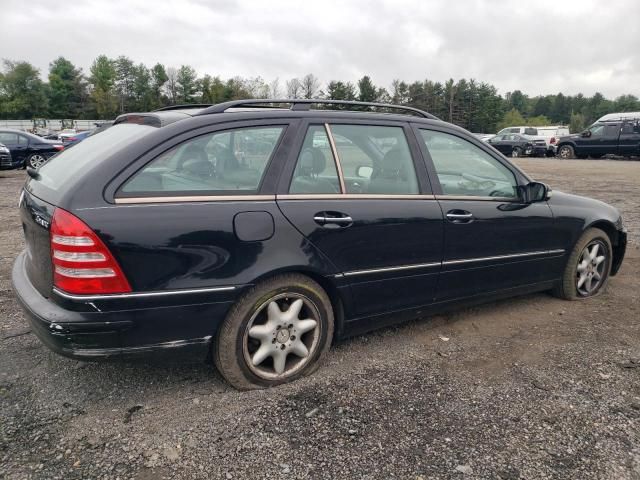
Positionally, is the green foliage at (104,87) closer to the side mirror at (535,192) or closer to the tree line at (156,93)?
the tree line at (156,93)

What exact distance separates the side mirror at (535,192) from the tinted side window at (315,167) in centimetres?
168

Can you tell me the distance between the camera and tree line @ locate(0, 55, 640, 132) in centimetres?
7656

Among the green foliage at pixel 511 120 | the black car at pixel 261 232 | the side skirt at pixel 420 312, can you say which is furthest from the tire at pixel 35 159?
the green foliage at pixel 511 120

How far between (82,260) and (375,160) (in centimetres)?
187

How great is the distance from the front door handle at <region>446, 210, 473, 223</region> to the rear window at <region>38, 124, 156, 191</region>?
6.44 ft

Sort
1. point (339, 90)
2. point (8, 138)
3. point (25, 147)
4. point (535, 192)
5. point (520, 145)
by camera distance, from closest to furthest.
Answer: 1. point (535, 192)
2. point (8, 138)
3. point (25, 147)
4. point (520, 145)
5. point (339, 90)

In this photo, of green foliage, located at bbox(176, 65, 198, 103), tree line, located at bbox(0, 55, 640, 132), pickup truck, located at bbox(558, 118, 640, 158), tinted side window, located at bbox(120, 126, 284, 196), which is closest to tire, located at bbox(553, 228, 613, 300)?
tinted side window, located at bbox(120, 126, 284, 196)

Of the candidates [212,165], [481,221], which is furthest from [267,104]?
[481,221]

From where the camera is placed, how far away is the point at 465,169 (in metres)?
3.73

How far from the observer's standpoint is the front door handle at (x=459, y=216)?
338 cm

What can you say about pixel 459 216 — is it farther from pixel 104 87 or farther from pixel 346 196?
pixel 104 87

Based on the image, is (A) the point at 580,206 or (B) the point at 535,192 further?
(A) the point at 580,206

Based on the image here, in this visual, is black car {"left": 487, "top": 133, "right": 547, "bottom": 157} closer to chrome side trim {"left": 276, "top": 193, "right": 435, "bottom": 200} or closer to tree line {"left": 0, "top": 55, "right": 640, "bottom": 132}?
chrome side trim {"left": 276, "top": 193, "right": 435, "bottom": 200}

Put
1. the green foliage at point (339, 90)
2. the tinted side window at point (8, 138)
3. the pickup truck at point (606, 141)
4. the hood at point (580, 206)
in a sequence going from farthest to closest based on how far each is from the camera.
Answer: the green foliage at point (339, 90) → the pickup truck at point (606, 141) → the tinted side window at point (8, 138) → the hood at point (580, 206)
